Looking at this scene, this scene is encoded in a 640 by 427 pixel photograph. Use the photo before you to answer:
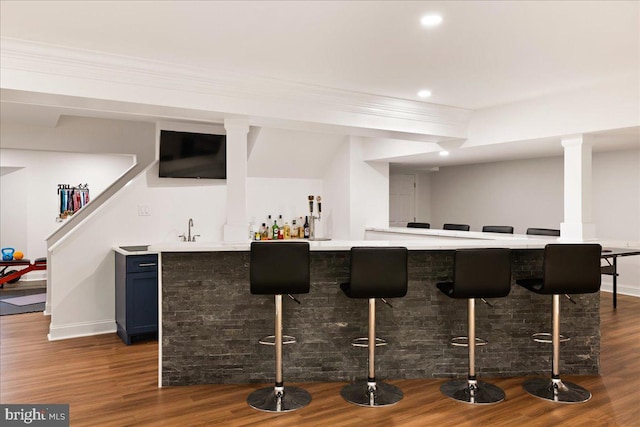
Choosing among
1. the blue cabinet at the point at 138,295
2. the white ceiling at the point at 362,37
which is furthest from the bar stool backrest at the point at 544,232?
the blue cabinet at the point at 138,295

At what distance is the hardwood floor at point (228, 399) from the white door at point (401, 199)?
5.35 metres

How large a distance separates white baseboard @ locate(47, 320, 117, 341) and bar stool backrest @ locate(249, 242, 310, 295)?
2756 millimetres

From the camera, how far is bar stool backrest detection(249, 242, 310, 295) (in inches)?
123

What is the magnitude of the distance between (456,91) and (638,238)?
424 cm

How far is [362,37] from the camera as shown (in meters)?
3.22

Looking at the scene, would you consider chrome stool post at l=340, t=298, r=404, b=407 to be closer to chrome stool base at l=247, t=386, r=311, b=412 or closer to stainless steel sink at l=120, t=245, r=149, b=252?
chrome stool base at l=247, t=386, r=311, b=412

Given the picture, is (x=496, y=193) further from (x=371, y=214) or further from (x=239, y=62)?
(x=239, y=62)

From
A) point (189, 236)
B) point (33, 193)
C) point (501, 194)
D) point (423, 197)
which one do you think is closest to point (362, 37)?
point (189, 236)

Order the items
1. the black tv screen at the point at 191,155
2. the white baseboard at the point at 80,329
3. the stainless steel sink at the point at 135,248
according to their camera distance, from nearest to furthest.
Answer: the white baseboard at the point at 80,329 → the stainless steel sink at the point at 135,248 → the black tv screen at the point at 191,155

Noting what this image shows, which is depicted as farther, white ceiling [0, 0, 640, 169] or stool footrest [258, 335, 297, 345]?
stool footrest [258, 335, 297, 345]

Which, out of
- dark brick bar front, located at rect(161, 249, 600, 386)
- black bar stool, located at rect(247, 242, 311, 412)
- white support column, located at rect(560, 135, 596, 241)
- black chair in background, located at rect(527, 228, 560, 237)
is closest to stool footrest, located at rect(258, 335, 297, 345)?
dark brick bar front, located at rect(161, 249, 600, 386)

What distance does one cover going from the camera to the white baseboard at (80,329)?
4.80 meters

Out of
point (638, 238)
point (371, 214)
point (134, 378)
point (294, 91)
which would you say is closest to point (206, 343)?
point (134, 378)

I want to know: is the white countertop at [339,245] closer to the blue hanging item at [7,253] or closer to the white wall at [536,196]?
the white wall at [536,196]
